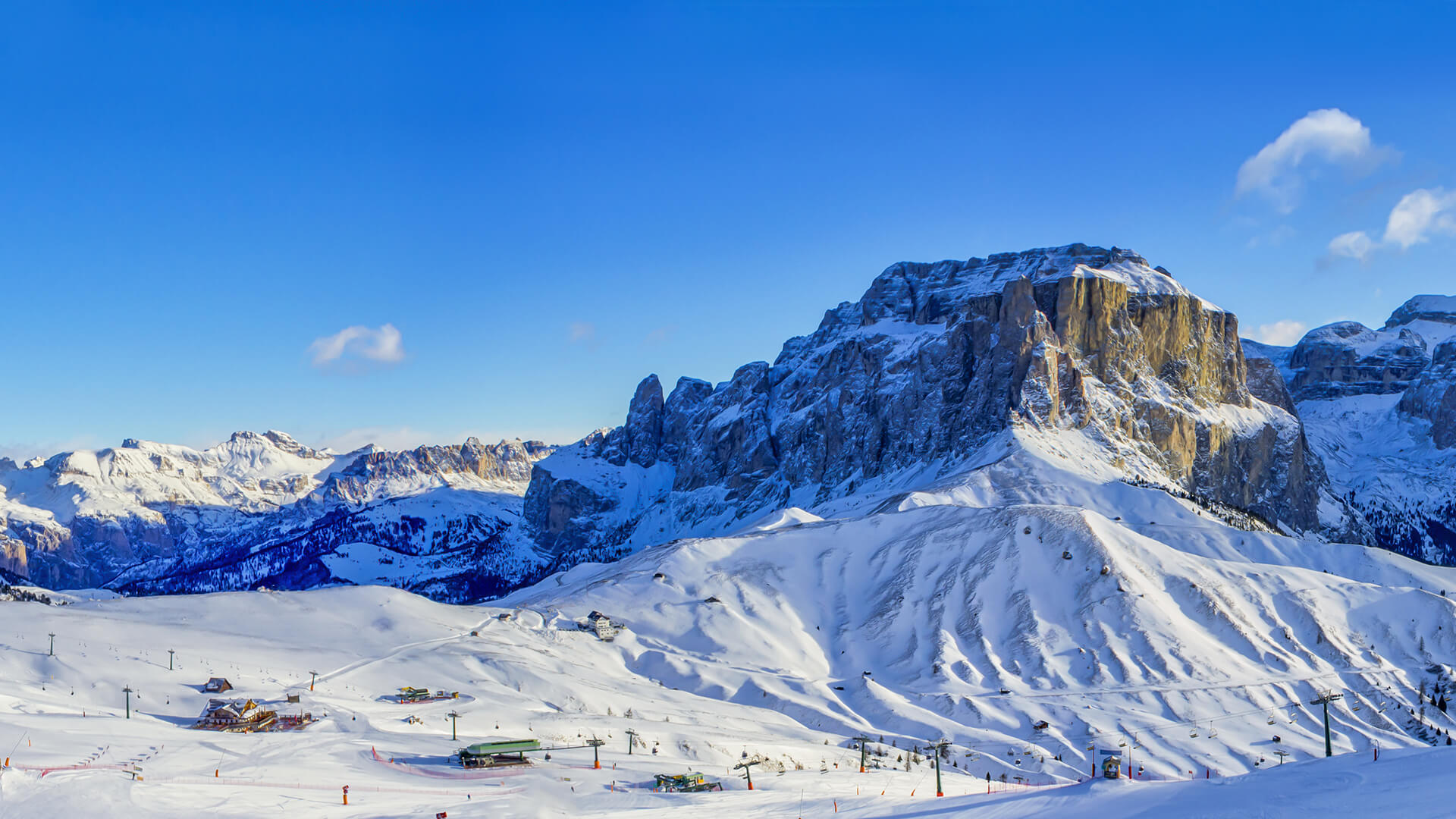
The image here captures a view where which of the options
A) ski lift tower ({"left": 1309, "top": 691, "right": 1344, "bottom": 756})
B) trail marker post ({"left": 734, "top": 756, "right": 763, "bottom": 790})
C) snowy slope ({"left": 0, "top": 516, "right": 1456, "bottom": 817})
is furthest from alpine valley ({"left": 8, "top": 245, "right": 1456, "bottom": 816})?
ski lift tower ({"left": 1309, "top": 691, "right": 1344, "bottom": 756})

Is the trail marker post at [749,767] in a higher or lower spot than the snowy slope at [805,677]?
lower

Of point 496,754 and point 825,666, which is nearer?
point 496,754

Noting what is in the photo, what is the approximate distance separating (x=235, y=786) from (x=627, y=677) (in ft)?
233

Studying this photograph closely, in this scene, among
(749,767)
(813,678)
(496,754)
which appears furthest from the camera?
(813,678)

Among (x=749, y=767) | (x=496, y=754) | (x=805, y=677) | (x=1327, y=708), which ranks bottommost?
(x=749, y=767)

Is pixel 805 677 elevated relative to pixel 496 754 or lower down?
elevated

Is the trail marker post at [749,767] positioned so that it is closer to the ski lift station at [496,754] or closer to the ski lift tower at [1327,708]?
the ski lift station at [496,754]

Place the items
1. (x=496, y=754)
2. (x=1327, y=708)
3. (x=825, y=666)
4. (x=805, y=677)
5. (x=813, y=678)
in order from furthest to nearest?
(x=825, y=666) < (x=813, y=678) < (x=805, y=677) < (x=1327, y=708) < (x=496, y=754)

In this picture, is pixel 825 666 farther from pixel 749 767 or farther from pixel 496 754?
pixel 496 754

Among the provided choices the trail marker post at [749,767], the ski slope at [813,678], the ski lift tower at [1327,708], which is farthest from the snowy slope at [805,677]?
the ski lift tower at [1327,708]

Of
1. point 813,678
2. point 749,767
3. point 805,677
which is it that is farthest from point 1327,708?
point 813,678

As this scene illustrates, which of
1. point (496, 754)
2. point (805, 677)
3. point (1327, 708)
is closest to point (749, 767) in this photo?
point (496, 754)

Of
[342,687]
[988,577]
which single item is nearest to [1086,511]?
[988,577]

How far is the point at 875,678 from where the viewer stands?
134875mm
